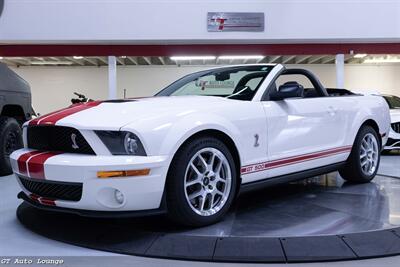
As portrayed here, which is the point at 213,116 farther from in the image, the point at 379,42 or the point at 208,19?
the point at 379,42

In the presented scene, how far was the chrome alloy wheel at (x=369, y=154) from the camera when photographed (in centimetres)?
432

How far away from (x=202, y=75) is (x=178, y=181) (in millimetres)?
1778

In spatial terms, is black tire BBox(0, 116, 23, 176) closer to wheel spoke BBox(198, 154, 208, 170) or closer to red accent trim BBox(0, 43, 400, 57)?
wheel spoke BBox(198, 154, 208, 170)

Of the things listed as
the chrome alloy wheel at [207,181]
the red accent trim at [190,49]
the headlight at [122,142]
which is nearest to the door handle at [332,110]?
the chrome alloy wheel at [207,181]

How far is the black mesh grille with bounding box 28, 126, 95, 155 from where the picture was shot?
2590 millimetres

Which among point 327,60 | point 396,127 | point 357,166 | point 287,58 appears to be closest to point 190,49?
point 396,127

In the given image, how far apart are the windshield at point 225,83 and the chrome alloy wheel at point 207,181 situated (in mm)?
657

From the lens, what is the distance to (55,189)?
8.62 feet

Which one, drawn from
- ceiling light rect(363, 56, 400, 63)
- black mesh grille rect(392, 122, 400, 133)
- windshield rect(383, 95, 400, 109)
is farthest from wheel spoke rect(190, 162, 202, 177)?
ceiling light rect(363, 56, 400, 63)

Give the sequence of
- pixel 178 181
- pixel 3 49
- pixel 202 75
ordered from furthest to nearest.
A: pixel 3 49, pixel 202 75, pixel 178 181

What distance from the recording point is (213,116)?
2.85m

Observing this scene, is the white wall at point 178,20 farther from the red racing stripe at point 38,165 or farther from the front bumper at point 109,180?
the front bumper at point 109,180

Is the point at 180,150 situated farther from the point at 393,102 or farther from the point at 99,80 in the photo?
the point at 99,80

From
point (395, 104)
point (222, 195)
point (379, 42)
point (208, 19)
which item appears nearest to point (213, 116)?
point (222, 195)
